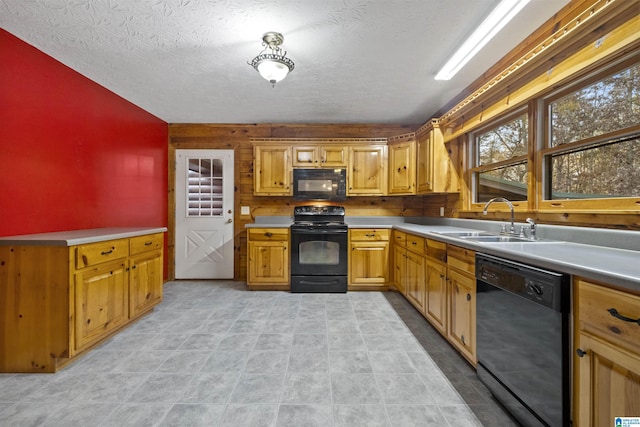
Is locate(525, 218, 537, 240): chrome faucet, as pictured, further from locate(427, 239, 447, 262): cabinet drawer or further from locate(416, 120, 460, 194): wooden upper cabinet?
locate(416, 120, 460, 194): wooden upper cabinet

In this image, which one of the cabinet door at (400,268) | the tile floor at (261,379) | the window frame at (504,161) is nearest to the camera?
the tile floor at (261,379)

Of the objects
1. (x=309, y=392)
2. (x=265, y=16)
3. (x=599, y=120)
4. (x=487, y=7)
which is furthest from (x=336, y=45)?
(x=309, y=392)

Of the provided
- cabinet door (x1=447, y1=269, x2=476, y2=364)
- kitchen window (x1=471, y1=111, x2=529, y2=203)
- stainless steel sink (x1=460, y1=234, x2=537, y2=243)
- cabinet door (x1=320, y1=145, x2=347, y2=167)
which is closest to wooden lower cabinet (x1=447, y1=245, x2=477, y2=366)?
cabinet door (x1=447, y1=269, x2=476, y2=364)

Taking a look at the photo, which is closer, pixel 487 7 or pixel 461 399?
pixel 461 399

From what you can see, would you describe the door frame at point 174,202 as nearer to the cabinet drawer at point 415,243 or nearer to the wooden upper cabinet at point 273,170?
the wooden upper cabinet at point 273,170

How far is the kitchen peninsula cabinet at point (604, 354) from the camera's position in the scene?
87 cm

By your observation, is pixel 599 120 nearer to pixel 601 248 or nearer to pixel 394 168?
pixel 601 248

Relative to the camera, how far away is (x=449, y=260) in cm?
206

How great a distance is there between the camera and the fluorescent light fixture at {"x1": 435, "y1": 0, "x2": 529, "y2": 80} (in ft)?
5.32

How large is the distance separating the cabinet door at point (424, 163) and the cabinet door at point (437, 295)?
1.18 m

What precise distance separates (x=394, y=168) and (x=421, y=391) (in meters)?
2.74

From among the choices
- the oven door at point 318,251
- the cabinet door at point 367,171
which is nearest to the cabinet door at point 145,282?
the oven door at point 318,251

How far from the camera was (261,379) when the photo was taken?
5.63ft

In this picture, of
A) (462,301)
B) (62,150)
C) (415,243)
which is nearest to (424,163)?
(415,243)
